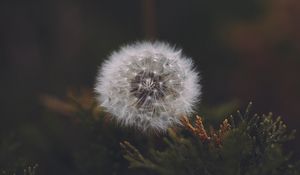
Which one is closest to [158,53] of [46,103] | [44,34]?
[46,103]

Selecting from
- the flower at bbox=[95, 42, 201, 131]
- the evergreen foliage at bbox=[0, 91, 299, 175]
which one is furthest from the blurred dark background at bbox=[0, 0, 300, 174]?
the flower at bbox=[95, 42, 201, 131]

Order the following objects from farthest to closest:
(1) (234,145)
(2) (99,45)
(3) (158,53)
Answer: (2) (99,45)
(3) (158,53)
(1) (234,145)

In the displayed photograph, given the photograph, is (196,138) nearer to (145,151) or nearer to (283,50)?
(145,151)

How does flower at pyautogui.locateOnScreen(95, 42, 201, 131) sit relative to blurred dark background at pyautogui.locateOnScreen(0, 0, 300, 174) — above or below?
below

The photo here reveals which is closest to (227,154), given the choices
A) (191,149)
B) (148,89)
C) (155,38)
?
(191,149)

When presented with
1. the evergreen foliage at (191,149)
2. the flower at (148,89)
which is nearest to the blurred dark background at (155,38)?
the evergreen foliage at (191,149)

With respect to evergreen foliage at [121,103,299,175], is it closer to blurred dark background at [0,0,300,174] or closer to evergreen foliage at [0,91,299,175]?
evergreen foliage at [0,91,299,175]
